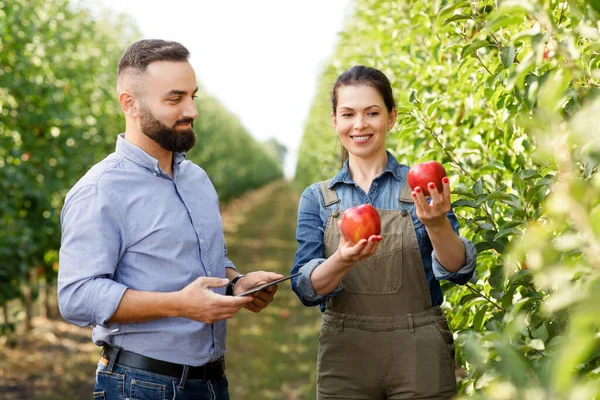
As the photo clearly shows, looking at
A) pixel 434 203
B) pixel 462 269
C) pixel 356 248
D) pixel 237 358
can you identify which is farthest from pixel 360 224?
pixel 237 358

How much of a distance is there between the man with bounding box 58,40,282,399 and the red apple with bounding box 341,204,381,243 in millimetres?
429

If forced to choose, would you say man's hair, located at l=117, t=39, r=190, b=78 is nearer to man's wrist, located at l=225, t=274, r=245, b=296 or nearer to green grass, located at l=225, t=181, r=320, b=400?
man's wrist, located at l=225, t=274, r=245, b=296

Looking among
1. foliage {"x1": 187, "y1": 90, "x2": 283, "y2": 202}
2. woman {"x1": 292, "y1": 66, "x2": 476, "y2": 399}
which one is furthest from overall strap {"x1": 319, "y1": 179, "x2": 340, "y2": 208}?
foliage {"x1": 187, "y1": 90, "x2": 283, "y2": 202}

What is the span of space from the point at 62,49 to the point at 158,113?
494 cm

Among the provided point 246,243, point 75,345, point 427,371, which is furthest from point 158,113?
point 246,243

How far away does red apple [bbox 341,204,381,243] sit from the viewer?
2.02m

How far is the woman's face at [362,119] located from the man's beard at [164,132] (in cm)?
Result: 53

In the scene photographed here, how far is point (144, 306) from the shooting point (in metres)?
2.10

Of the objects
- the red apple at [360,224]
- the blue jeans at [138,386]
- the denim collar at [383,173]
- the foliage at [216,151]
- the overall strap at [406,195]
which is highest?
the foliage at [216,151]

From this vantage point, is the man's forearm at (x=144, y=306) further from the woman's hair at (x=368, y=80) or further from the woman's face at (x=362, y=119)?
the woman's hair at (x=368, y=80)

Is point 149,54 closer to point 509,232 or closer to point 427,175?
point 427,175

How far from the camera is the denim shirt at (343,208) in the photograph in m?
2.21

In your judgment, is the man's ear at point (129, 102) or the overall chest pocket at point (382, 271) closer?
the overall chest pocket at point (382, 271)

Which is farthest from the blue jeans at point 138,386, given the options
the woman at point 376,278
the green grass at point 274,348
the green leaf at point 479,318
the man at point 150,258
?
the green grass at point 274,348
